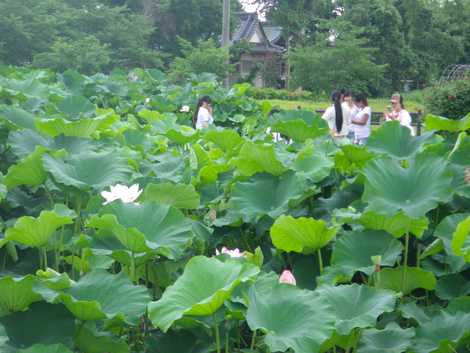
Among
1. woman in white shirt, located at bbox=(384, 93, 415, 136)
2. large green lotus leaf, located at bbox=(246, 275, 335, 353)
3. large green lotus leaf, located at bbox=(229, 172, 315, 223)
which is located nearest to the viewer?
large green lotus leaf, located at bbox=(246, 275, 335, 353)

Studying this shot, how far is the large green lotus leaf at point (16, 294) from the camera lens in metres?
1.33

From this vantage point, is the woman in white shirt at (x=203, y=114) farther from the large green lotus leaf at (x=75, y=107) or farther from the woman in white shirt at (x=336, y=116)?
the large green lotus leaf at (x=75, y=107)

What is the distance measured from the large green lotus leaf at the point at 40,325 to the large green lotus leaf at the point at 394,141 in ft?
3.39

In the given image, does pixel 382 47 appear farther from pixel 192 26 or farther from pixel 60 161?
pixel 60 161

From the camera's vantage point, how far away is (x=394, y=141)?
2.07m

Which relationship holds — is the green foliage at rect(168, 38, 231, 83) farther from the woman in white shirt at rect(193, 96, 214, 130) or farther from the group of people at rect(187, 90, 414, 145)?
the woman in white shirt at rect(193, 96, 214, 130)

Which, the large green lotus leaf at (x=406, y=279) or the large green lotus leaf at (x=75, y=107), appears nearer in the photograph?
the large green lotus leaf at (x=406, y=279)

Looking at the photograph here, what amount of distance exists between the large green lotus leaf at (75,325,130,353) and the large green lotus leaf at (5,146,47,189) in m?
0.62

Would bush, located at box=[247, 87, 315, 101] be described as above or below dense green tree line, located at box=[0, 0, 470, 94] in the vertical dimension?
below

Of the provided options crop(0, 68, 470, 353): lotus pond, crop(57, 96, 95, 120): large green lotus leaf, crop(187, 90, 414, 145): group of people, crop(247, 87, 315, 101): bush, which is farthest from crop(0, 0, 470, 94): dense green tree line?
crop(0, 68, 470, 353): lotus pond

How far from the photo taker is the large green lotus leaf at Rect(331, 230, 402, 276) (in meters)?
1.63

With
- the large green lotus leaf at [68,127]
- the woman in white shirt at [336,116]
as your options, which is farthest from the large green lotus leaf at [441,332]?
the woman in white shirt at [336,116]

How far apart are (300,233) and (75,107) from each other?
186 centimetres

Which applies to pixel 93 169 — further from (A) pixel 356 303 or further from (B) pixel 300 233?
(A) pixel 356 303
